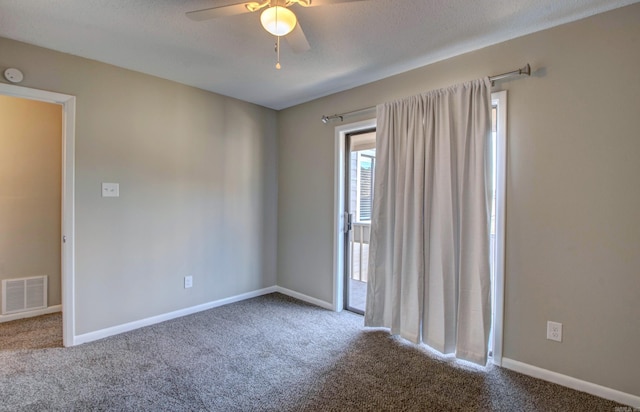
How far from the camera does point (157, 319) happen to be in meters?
3.12

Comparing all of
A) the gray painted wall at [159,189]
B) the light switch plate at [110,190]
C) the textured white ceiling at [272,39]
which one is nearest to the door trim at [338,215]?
the textured white ceiling at [272,39]

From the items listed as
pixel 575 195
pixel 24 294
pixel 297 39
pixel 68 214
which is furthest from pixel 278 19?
pixel 24 294

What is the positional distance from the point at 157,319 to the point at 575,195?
3.60m

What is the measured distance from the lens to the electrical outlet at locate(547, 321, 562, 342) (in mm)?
2109

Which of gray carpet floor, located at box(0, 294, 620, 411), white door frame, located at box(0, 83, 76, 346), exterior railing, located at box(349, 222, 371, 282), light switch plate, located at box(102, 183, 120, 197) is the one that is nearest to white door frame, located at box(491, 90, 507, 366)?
gray carpet floor, located at box(0, 294, 620, 411)

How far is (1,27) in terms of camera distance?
2184 millimetres

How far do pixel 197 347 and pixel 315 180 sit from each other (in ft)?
6.70

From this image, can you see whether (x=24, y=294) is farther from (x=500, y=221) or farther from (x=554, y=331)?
(x=554, y=331)

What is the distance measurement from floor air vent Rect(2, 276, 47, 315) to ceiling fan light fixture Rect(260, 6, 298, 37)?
359 cm

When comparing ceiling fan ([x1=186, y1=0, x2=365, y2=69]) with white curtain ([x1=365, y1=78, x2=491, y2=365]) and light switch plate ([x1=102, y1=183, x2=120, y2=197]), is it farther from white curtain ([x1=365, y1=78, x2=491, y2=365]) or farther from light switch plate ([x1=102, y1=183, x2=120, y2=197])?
light switch plate ([x1=102, y1=183, x2=120, y2=197])

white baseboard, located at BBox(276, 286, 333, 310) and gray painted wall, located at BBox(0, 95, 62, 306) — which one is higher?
gray painted wall, located at BBox(0, 95, 62, 306)

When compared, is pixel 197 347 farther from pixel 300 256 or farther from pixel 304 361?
pixel 300 256

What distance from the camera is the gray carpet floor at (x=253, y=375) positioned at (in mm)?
1899

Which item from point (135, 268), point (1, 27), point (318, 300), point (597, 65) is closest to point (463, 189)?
point (597, 65)
